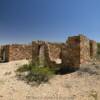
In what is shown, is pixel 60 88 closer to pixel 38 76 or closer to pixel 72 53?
pixel 38 76

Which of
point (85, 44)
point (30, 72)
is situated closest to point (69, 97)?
point (30, 72)

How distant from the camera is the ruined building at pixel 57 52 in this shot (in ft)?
37.8

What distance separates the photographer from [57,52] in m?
18.3

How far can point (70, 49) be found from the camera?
11945mm

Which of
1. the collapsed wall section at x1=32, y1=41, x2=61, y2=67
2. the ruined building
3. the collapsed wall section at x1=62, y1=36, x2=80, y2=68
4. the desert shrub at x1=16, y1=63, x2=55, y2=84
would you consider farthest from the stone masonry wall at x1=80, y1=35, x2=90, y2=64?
the desert shrub at x1=16, y1=63, x2=55, y2=84

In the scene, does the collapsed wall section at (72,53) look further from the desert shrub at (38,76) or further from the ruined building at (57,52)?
the desert shrub at (38,76)

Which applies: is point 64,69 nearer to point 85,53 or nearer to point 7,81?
point 85,53

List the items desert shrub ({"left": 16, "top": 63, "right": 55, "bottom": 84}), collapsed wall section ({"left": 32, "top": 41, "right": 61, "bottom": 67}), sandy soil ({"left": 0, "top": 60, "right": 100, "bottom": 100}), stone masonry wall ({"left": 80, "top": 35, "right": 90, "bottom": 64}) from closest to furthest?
sandy soil ({"left": 0, "top": 60, "right": 100, "bottom": 100}) < desert shrub ({"left": 16, "top": 63, "right": 55, "bottom": 84}) < stone masonry wall ({"left": 80, "top": 35, "right": 90, "bottom": 64}) < collapsed wall section ({"left": 32, "top": 41, "right": 61, "bottom": 67})

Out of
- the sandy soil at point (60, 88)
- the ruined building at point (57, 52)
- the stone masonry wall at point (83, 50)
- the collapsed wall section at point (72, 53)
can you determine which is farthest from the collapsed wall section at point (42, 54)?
the sandy soil at point (60, 88)

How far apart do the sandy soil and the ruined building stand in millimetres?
1120

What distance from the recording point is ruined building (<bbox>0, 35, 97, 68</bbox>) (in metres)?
11.5

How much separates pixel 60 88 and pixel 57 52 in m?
9.60

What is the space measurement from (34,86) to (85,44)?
4567mm

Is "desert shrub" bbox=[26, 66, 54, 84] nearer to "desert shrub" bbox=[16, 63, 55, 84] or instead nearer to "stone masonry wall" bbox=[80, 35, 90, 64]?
"desert shrub" bbox=[16, 63, 55, 84]
